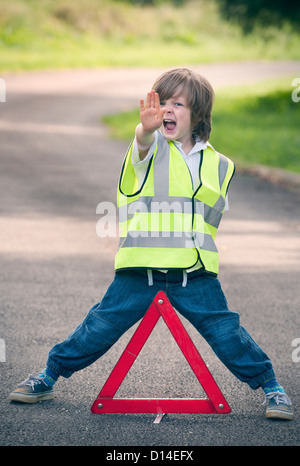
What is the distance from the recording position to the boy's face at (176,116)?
3.52 metres

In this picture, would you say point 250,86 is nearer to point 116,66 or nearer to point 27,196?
point 116,66

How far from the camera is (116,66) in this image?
3472cm

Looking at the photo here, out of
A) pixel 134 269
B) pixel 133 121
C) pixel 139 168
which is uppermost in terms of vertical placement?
pixel 133 121

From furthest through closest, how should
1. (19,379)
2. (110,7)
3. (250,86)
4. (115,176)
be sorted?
(110,7)
(250,86)
(115,176)
(19,379)

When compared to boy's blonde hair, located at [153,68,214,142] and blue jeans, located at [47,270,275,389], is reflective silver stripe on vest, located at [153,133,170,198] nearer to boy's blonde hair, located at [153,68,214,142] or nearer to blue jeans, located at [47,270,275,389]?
boy's blonde hair, located at [153,68,214,142]

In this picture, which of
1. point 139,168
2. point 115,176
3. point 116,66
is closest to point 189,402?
point 139,168

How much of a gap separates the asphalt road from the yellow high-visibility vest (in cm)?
73

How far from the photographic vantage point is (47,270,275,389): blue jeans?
3.54 metres

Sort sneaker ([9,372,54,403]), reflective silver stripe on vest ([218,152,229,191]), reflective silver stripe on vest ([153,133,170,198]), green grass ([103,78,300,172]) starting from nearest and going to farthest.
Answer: reflective silver stripe on vest ([153,133,170,198]), reflective silver stripe on vest ([218,152,229,191]), sneaker ([9,372,54,403]), green grass ([103,78,300,172])

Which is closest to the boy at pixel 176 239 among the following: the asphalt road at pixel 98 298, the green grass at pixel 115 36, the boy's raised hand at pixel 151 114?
the boy's raised hand at pixel 151 114

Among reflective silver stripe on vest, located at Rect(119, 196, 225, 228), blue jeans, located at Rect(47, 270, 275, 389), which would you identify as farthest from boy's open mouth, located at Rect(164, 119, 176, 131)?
blue jeans, located at Rect(47, 270, 275, 389)

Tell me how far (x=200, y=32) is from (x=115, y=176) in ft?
156

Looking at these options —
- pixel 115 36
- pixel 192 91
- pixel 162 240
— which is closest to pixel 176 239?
pixel 162 240
